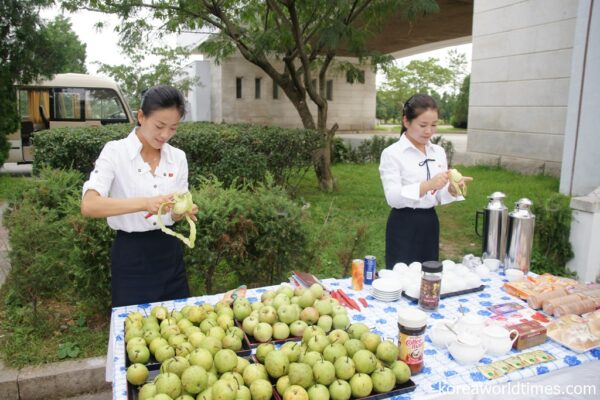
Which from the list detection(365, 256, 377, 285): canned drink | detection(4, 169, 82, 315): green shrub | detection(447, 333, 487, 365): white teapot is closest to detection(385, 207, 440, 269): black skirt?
detection(365, 256, 377, 285): canned drink

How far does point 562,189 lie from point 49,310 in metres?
7.35

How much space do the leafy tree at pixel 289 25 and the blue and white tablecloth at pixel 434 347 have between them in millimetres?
5633

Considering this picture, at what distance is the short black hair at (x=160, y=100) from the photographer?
2.35m

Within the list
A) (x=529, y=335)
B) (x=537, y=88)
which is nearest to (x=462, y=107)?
(x=537, y=88)

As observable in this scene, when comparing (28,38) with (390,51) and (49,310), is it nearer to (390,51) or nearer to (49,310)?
(49,310)

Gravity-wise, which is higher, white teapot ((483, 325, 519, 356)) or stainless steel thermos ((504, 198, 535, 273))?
stainless steel thermos ((504, 198, 535, 273))

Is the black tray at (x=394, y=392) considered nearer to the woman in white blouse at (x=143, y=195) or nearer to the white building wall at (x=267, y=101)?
the woman in white blouse at (x=143, y=195)

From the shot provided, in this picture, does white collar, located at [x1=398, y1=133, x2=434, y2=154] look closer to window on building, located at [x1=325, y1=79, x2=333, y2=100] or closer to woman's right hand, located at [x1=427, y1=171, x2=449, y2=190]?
woman's right hand, located at [x1=427, y1=171, x2=449, y2=190]

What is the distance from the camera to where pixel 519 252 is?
3094 millimetres

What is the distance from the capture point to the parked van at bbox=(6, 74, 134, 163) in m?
12.8

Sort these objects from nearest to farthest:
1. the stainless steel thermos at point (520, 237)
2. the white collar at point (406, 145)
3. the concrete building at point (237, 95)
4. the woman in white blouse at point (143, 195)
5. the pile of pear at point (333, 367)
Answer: the pile of pear at point (333, 367), the woman in white blouse at point (143, 195), the stainless steel thermos at point (520, 237), the white collar at point (406, 145), the concrete building at point (237, 95)

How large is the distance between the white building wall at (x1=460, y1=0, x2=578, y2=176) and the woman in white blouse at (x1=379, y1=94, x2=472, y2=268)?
29.3 ft

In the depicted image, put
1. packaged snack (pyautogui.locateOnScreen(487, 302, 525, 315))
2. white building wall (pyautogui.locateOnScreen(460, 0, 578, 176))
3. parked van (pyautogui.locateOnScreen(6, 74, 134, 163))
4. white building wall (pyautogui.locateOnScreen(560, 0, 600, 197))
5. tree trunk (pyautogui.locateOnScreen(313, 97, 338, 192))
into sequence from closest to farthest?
packaged snack (pyautogui.locateOnScreen(487, 302, 525, 315)) → white building wall (pyautogui.locateOnScreen(560, 0, 600, 197)) → tree trunk (pyautogui.locateOnScreen(313, 97, 338, 192)) → white building wall (pyautogui.locateOnScreen(460, 0, 578, 176)) → parked van (pyautogui.locateOnScreen(6, 74, 134, 163))

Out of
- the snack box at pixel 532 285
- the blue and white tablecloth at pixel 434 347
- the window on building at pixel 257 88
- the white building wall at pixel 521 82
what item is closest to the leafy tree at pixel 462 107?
the window on building at pixel 257 88
